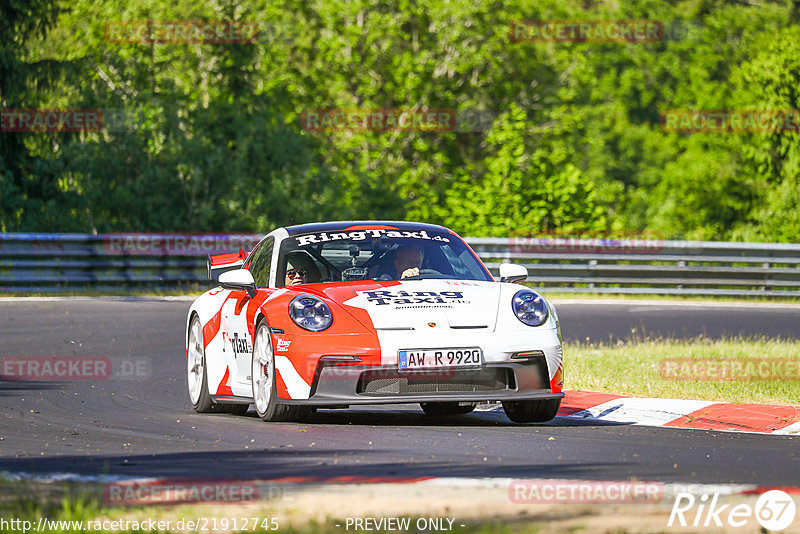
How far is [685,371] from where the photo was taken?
12.2 m

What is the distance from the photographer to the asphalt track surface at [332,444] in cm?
649

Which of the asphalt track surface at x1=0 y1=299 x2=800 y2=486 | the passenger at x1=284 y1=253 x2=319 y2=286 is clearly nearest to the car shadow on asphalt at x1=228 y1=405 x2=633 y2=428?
the asphalt track surface at x1=0 y1=299 x2=800 y2=486

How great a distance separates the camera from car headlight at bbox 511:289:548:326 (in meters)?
8.86

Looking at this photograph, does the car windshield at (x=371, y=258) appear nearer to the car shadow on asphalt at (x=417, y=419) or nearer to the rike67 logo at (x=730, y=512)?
the car shadow on asphalt at (x=417, y=419)

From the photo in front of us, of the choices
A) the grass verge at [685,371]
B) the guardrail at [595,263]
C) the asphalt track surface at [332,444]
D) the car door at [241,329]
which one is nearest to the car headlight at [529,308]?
the asphalt track surface at [332,444]

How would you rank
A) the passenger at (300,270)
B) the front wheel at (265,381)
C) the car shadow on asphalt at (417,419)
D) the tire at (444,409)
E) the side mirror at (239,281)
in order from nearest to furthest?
the front wheel at (265,381) → the car shadow on asphalt at (417,419) → the side mirror at (239,281) → the passenger at (300,270) → the tire at (444,409)

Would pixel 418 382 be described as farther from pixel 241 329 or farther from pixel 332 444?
pixel 241 329

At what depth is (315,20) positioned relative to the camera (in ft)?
152

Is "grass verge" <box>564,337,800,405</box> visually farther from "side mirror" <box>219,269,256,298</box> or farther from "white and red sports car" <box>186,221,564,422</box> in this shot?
"side mirror" <box>219,269,256,298</box>

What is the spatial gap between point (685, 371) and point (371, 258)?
3.94 meters

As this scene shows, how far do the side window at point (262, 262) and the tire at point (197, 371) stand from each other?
2.26ft

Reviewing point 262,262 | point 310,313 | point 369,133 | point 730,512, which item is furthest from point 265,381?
point 369,133

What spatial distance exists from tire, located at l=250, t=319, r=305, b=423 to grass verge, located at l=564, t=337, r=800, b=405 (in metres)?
3.21

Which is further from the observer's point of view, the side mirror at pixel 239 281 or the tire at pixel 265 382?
the side mirror at pixel 239 281
